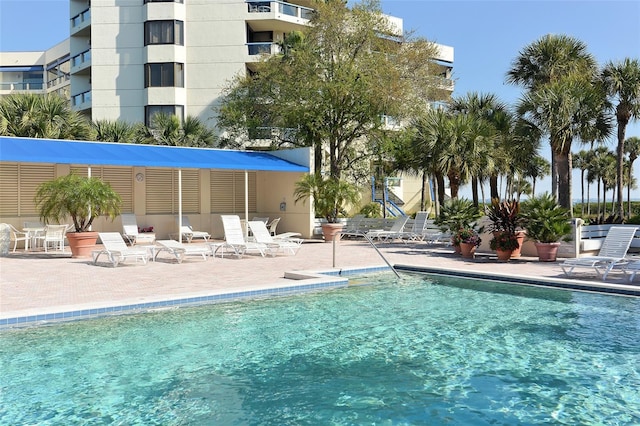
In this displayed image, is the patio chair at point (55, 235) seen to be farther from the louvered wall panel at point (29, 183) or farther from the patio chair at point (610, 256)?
the patio chair at point (610, 256)

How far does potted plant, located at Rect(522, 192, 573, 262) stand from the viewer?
1423 cm

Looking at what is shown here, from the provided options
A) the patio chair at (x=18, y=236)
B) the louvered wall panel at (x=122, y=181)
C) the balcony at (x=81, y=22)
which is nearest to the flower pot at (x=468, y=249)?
the louvered wall panel at (x=122, y=181)

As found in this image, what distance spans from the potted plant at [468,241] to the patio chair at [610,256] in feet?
10.7

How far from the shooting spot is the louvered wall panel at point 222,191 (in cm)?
2305

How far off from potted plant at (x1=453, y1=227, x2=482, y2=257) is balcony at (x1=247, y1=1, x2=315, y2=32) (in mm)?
22279

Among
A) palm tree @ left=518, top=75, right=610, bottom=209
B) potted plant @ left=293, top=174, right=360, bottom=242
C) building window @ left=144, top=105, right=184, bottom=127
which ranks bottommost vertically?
potted plant @ left=293, top=174, right=360, bottom=242

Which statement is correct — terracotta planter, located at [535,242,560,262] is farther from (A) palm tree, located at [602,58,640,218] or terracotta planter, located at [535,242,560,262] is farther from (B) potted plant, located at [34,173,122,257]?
(B) potted plant, located at [34,173,122,257]

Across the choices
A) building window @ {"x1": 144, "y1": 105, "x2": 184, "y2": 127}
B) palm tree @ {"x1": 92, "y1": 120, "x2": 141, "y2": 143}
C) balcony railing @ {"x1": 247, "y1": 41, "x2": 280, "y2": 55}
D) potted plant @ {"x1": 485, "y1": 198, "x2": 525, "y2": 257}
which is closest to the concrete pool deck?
potted plant @ {"x1": 485, "y1": 198, "x2": 525, "y2": 257}

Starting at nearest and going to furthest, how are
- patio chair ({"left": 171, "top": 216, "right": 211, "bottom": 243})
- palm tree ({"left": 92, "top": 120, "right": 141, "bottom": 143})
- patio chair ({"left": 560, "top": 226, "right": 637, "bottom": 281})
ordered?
patio chair ({"left": 560, "top": 226, "right": 637, "bottom": 281}) < patio chair ({"left": 171, "top": 216, "right": 211, "bottom": 243}) < palm tree ({"left": 92, "top": 120, "right": 141, "bottom": 143})

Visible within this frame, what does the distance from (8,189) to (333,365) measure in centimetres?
1566

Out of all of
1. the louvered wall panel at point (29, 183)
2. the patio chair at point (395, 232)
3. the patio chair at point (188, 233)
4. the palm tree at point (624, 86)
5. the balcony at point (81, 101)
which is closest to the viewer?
the louvered wall panel at point (29, 183)

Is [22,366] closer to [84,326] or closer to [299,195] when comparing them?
[84,326]

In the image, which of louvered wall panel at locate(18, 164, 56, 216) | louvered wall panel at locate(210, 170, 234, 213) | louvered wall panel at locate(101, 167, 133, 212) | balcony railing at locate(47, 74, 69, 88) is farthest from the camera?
balcony railing at locate(47, 74, 69, 88)

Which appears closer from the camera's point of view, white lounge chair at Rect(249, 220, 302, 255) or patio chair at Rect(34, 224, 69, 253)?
white lounge chair at Rect(249, 220, 302, 255)
